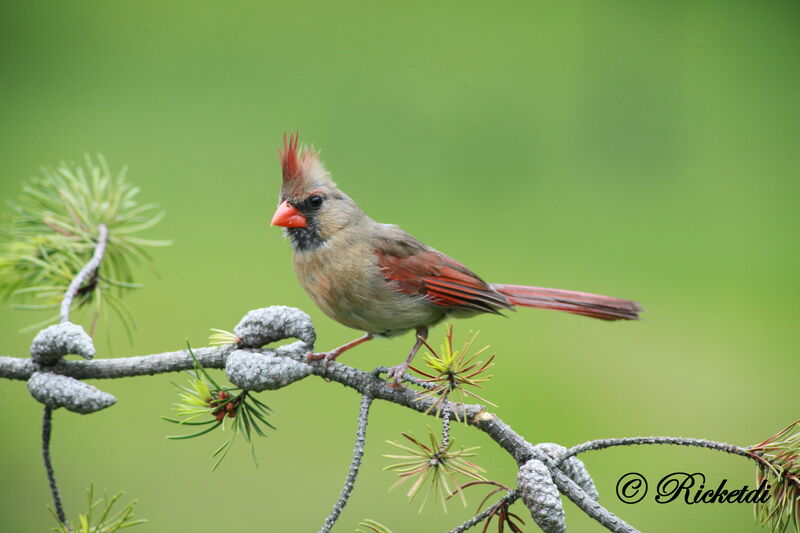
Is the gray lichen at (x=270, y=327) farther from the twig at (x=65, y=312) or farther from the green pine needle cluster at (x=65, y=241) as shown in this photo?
the green pine needle cluster at (x=65, y=241)

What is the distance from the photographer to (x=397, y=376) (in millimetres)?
1116

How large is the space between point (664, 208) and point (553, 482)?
2339 millimetres

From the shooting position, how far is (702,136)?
3348mm

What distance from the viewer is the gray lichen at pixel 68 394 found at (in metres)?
1.13

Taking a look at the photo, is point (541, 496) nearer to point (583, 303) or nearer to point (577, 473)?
point (577, 473)

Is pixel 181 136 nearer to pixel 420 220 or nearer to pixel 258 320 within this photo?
pixel 420 220

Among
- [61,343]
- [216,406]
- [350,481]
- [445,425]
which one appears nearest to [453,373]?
[445,425]

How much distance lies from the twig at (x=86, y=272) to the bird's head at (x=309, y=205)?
12.2 inches

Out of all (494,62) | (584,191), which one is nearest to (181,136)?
(494,62)

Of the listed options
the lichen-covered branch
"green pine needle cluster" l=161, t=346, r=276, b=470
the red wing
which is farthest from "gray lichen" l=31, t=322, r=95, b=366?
the red wing

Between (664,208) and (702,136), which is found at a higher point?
(702,136)

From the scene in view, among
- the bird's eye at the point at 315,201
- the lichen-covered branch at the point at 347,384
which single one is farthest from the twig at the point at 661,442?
the bird's eye at the point at 315,201

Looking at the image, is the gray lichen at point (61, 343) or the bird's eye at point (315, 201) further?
the bird's eye at point (315, 201)

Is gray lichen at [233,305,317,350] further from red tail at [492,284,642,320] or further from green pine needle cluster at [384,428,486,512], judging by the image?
red tail at [492,284,642,320]
